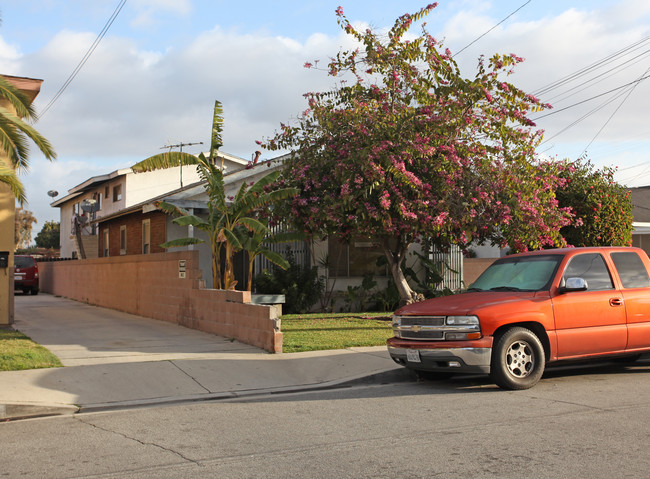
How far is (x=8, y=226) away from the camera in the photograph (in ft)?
46.9

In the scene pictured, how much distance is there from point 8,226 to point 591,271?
11.6 metres

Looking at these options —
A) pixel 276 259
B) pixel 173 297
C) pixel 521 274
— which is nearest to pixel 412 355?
pixel 521 274

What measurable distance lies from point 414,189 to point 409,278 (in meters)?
6.89

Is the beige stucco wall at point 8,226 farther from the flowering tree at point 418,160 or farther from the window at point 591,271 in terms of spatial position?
the window at point 591,271

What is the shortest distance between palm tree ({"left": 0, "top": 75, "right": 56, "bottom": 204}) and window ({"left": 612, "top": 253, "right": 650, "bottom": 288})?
9.43 meters

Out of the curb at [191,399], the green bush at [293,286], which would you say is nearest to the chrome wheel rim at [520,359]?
the curb at [191,399]

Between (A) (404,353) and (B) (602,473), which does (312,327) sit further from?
(B) (602,473)

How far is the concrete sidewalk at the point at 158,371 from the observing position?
26.9 feet

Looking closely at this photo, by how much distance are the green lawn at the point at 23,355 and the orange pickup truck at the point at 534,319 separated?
16.9 ft

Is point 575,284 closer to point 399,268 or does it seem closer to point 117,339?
point 399,268

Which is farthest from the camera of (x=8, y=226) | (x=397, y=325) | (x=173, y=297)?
(x=173, y=297)

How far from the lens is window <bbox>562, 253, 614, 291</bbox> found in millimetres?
9086

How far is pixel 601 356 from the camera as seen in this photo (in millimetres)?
9023

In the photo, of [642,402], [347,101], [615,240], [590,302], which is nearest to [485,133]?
[347,101]
